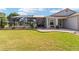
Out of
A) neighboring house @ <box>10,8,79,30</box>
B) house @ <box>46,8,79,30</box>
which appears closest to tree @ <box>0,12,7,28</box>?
neighboring house @ <box>10,8,79,30</box>

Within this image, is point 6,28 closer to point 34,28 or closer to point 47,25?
point 34,28

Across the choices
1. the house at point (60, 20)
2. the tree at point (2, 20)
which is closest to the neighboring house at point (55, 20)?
the house at point (60, 20)

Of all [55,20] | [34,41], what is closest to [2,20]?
[34,41]

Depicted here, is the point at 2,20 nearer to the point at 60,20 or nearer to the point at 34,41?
the point at 34,41

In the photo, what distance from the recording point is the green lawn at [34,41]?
5346mm

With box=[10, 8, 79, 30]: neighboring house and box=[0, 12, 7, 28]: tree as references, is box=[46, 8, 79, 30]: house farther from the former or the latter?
box=[0, 12, 7, 28]: tree

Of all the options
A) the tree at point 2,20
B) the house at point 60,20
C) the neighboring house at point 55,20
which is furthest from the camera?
the house at point 60,20

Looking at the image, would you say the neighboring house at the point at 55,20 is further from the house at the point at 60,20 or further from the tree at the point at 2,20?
the tree at the point at 2,20

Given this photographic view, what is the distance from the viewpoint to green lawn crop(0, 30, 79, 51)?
535 centimetres

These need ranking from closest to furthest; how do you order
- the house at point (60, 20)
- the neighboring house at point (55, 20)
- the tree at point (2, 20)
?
the tree at point (2, 20) → the neighboring house at point (55, 20) → the house at point (60, 20)

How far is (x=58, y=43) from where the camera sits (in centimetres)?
547
